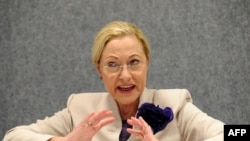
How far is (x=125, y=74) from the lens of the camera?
3.81 feet

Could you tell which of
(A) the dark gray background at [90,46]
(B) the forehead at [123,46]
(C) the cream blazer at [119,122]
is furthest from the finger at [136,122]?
(A) the dark gray background at [90,46]

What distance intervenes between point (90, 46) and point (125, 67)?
0.54 metres

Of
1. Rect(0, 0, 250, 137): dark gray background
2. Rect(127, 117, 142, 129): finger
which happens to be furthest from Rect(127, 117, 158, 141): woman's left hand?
Rect(0, 0, 250, 137): dark gray background

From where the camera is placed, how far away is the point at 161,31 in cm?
166

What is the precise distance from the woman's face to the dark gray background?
18.7 inches

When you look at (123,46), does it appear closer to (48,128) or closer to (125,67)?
(125,67)

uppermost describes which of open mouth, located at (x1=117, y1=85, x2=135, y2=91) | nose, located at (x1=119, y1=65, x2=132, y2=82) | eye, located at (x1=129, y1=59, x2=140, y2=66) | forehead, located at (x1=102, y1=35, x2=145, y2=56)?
forehead, located at (x1=102, y1=35, x2=145, y2=56)

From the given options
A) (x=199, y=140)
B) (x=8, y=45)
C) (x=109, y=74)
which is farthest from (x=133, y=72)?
(x=8, y=45)

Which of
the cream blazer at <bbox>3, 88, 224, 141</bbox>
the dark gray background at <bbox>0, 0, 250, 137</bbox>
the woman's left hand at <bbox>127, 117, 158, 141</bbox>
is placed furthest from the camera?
the dark gray background at <bbox>0, 0, 250, 137</bbox>

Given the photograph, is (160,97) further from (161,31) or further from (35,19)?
(35,19)

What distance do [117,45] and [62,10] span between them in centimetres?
59

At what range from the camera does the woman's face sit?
1174 mm

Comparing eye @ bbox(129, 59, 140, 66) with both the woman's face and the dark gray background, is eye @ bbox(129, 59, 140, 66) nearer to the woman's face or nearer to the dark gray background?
the woman's face

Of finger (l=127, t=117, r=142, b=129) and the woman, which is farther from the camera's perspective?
the woman
